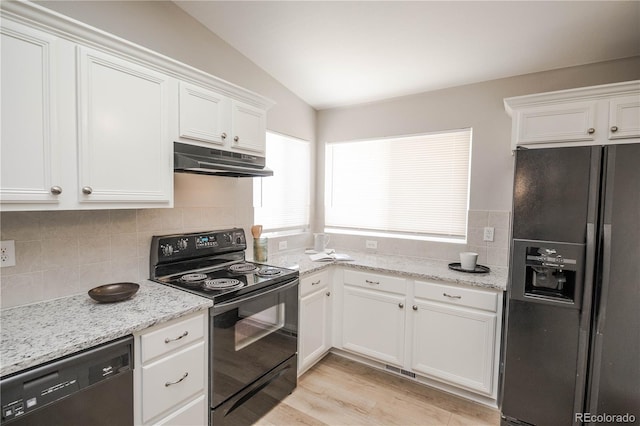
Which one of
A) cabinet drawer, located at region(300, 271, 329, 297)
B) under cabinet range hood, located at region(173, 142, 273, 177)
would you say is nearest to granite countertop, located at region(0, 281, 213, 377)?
under cabinet range hood, located at region(173, 142, 273, 177)

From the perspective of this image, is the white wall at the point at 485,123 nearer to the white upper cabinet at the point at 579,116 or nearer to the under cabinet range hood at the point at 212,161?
the white upper cabinet at the point at 579,116

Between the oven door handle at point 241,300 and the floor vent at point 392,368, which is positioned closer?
the oven door handle at point 241,300

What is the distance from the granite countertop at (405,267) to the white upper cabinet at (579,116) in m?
0.92

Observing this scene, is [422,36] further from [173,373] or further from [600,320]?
[173,373]

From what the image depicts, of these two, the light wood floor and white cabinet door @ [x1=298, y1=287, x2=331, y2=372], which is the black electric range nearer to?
white cabinet door @ [x1=298, y1=287, x2=331, y2=372]

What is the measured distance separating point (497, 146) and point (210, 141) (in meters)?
2.20

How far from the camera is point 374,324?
2.50m

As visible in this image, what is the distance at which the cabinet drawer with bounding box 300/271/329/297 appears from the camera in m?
2.31

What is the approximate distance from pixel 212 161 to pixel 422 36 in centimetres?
161

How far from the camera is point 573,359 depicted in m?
1.71

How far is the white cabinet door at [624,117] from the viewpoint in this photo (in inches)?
66.9

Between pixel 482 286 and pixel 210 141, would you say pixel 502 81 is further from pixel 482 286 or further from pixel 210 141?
pixel 210 141

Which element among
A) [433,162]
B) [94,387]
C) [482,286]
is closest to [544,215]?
[482,286]

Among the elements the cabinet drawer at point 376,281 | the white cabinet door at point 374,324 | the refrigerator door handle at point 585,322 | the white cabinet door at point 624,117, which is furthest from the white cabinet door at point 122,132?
the white cabinet door at point 624,117
